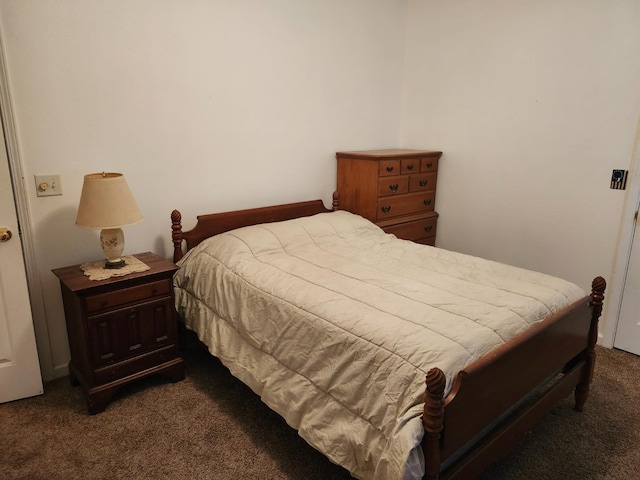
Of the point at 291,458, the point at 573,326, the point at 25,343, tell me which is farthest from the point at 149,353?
the point at 573,326

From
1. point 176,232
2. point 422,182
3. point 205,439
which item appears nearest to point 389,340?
point 205,439

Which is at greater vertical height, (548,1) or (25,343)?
(548,1)

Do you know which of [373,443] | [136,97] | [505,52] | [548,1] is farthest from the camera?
[505,52]

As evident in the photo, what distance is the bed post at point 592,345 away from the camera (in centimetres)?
207

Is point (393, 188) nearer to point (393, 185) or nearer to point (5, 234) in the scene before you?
point (393, 185)

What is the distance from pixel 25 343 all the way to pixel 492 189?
10.5ft

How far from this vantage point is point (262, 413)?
222cm

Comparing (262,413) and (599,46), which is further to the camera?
(599,46)

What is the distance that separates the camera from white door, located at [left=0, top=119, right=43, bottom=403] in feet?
6.96

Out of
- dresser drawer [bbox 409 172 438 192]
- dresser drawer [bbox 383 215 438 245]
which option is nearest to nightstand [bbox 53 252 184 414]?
dresser drawer [bbox 383 215 438 245]

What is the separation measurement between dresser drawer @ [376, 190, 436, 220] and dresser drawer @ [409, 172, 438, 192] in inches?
1.7

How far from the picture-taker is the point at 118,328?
87.4 inches

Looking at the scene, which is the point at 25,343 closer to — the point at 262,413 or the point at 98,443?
the point at 98,443

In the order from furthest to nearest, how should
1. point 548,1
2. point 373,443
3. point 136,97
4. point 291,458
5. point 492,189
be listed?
point 492,189 < point 548,1 < point 136,97 < point 291,458 < point 373,443
